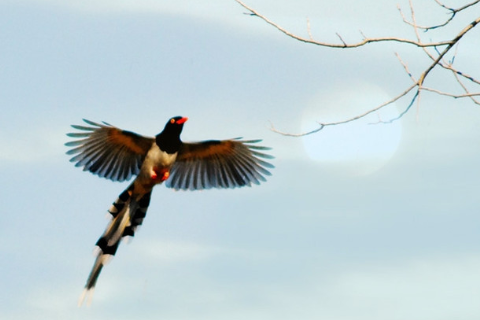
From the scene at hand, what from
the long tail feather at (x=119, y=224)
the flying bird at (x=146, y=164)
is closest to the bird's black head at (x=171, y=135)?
the flying bird at (x=146, y=164)

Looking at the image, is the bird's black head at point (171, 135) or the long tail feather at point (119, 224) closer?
the bird's black head at point (171, 135)

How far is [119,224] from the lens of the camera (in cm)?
897

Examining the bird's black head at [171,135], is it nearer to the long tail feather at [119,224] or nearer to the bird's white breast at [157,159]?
the bird's white breast at [157,159]

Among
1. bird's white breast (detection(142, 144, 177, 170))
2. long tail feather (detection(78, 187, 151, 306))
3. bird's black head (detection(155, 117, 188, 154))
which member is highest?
bird's black head (detection(155, 117, 188, 154))

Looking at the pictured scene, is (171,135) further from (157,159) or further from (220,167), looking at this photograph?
(220,167)

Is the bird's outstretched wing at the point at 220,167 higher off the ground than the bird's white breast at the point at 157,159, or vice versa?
the bird's outstretched wing at the point at 220,167

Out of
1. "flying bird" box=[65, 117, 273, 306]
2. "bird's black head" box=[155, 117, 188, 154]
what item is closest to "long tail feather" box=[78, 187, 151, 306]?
"flying bird" box=[65, 117, 273, 306]

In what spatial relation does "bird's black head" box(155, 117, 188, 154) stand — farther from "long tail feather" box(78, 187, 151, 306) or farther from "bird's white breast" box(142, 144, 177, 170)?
"long tail feather" box(78, 187, 151, 306)

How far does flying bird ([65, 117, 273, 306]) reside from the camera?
8.50 m

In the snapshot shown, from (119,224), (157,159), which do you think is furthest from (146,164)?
(119,224)

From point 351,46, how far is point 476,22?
3.30 ft

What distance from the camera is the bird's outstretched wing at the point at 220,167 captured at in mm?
9180

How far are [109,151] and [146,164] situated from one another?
0.60 metres

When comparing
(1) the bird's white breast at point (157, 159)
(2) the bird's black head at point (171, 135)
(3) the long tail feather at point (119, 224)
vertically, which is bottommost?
(3) the long tail feather at point (119, 224)
